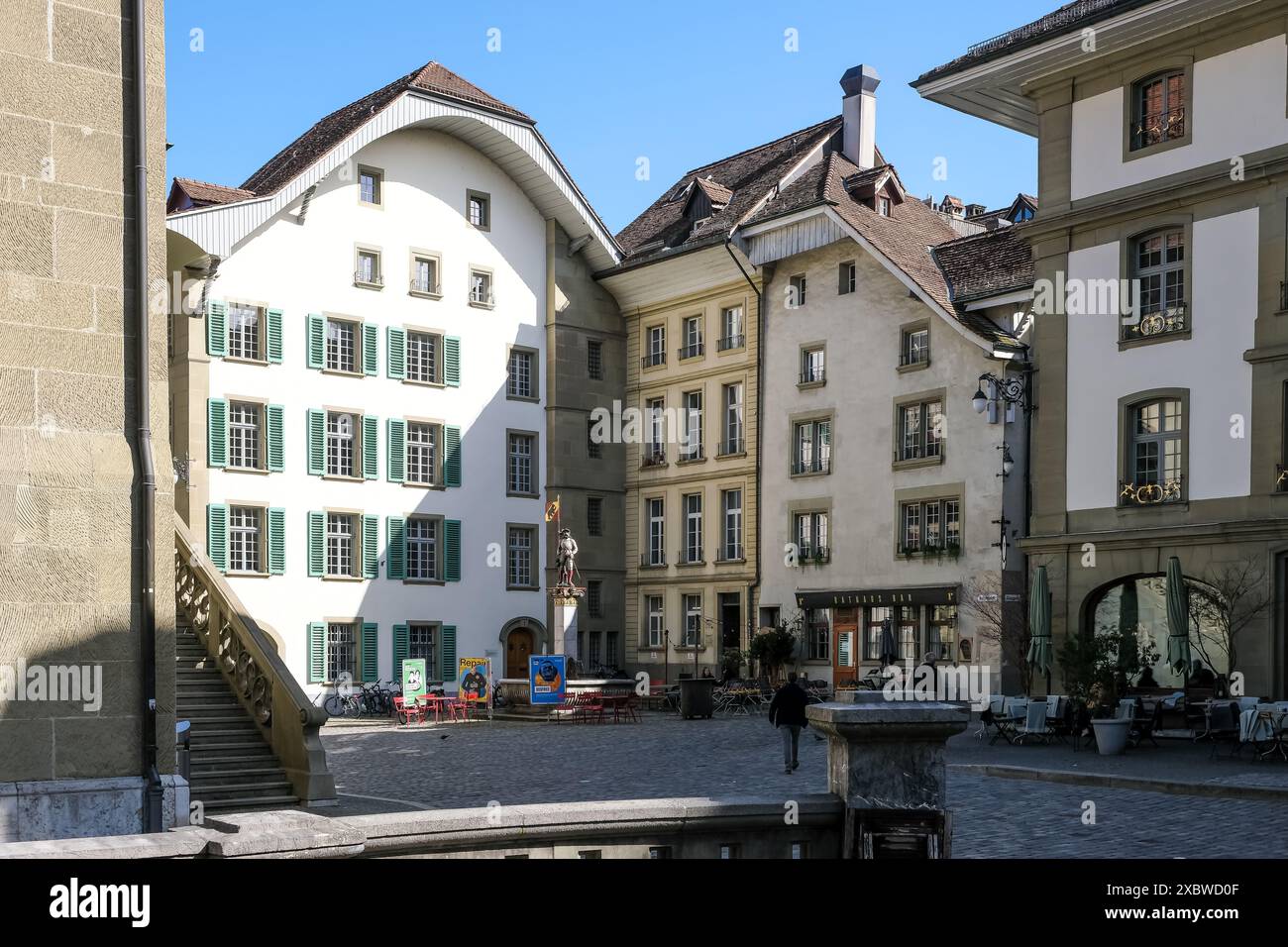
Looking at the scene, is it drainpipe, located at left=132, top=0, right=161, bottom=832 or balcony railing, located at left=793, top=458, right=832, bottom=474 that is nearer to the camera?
drainpipe, located at left=132, top=0, right=161, bottom=832

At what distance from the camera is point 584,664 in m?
48.9

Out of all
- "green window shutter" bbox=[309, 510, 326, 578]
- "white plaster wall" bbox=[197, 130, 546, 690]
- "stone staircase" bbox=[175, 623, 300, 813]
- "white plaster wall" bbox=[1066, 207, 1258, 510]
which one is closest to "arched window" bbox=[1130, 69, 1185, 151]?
"white plaster wall" bbox=[1066, 207, 1258, 510]

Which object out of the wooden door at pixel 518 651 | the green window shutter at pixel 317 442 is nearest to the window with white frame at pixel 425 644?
the wooden door at pixel 518 651

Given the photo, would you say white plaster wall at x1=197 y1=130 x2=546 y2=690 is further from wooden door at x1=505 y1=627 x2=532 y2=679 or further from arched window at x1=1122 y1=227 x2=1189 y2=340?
arched window at x1=1122 y1=227 x2=1189 y2=340

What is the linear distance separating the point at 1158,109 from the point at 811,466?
55.3ft

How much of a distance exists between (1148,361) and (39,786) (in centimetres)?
2305

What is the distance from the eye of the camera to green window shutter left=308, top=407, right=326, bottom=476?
42.4 m

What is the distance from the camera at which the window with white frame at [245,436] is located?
40969 mm

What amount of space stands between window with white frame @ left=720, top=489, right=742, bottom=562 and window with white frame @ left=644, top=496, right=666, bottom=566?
258cm

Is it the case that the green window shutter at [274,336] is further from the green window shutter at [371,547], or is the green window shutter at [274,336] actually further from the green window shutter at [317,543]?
the green window shutter at [371,547]

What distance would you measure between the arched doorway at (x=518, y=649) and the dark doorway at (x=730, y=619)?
577 cm

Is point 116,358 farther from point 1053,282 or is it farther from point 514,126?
point 514,126

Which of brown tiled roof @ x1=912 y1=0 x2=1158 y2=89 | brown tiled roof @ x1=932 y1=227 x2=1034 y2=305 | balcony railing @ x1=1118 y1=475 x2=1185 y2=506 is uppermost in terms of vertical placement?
brown tiled roof @ x1=912 y1=0 x2=1158 y2=89
